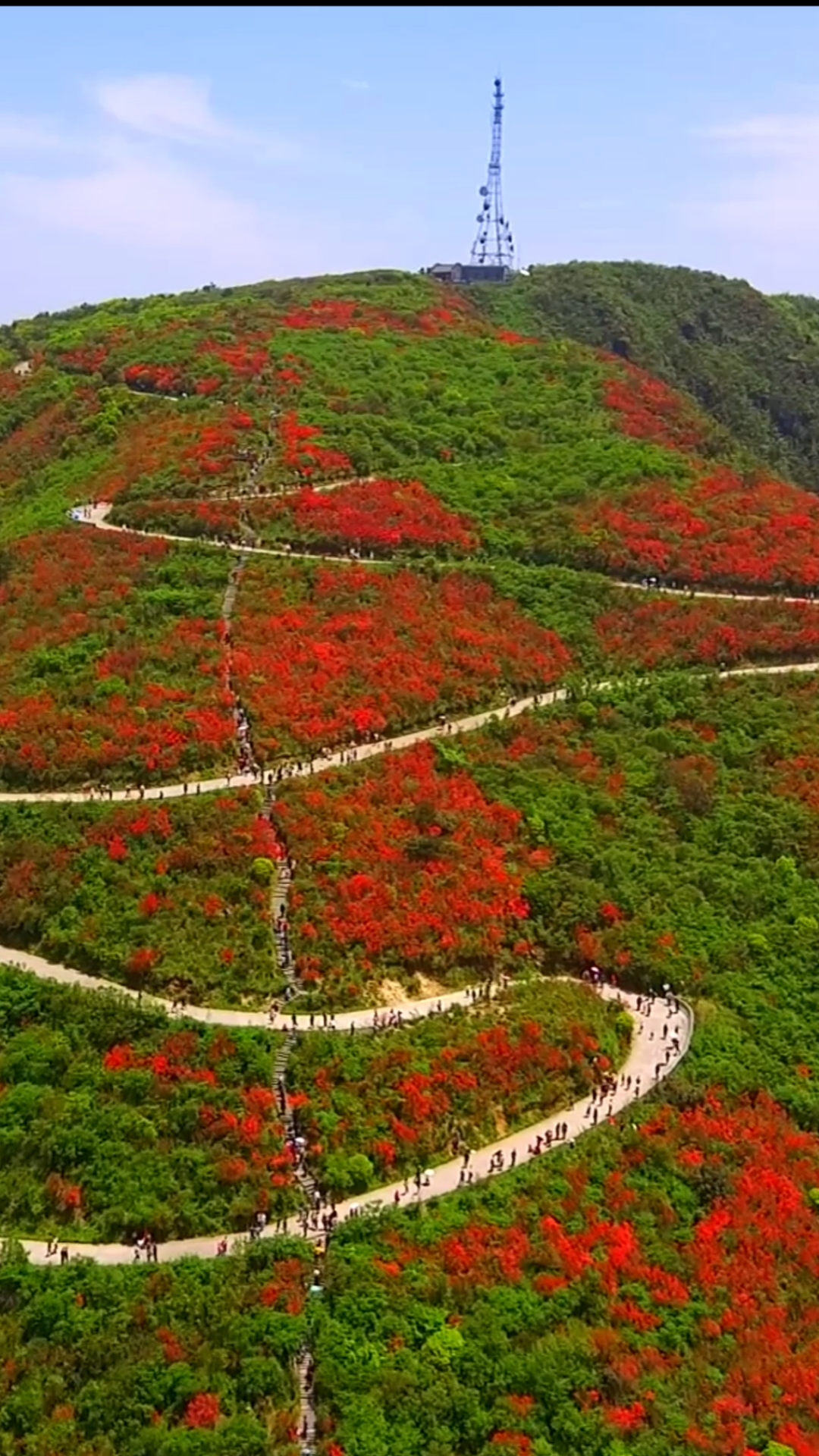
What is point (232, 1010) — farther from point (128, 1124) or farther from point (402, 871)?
point (402, 871)

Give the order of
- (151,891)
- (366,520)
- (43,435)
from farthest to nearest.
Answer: (43,435) → (366,520) → (151,891)

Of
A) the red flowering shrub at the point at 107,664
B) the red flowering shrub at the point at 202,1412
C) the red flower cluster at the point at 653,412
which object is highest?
the red flower cluster at the point at 653,412

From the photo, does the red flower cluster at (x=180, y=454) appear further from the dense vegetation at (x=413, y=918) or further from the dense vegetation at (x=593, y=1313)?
the dense vegetation at (x=593, y=1313)

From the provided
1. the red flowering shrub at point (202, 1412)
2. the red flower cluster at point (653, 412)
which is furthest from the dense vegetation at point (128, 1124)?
the red flower cluster at point (653, 412)

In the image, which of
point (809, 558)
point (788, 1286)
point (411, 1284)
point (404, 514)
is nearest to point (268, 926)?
point (411, 1284)

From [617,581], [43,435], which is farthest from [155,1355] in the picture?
[43,435]

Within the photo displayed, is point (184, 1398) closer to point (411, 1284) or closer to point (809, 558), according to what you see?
point (411, 1284)
